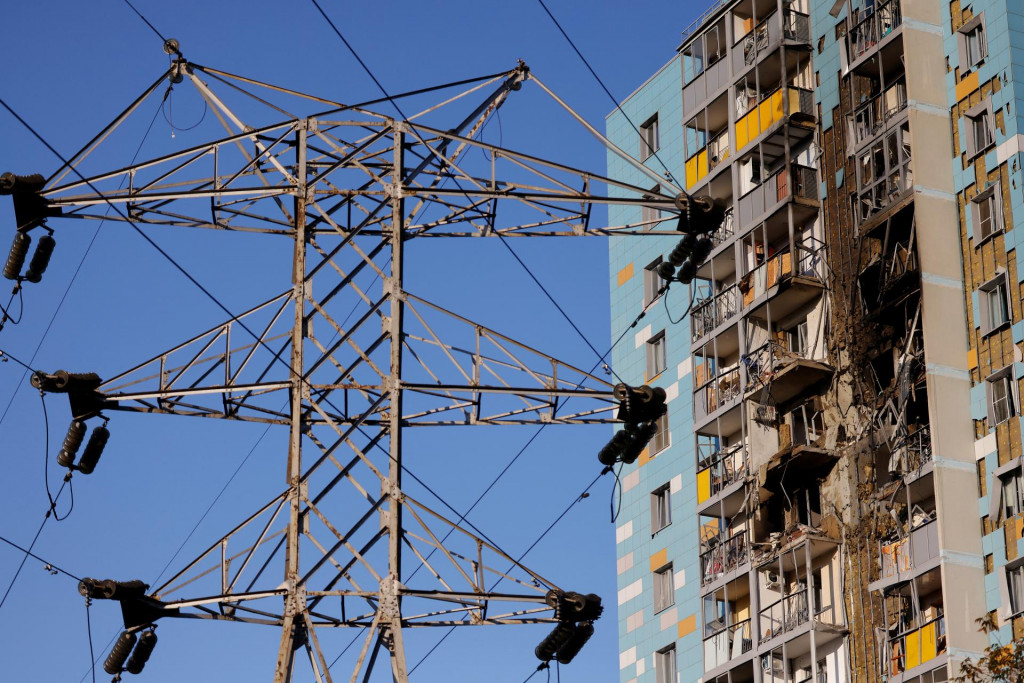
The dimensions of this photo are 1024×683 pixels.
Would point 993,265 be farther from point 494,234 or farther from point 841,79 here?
point 494,234

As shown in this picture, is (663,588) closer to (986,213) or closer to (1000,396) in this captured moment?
(1000,396)

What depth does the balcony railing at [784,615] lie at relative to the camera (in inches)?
2288

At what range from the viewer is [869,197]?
59062mm

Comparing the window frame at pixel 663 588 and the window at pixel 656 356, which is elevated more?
the window at pixel 656 356

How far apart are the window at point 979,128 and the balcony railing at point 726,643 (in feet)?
52.2

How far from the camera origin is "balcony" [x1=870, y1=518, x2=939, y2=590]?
171ft

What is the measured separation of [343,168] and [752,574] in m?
26.6

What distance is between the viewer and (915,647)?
172 ft

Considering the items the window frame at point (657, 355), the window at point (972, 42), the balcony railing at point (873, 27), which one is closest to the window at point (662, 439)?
the window frame at point (657, 355)

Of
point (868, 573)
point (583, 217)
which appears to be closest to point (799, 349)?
point (868, 573)

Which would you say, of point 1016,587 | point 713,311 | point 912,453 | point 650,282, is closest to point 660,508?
point 713,311

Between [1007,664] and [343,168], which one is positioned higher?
[343,168]

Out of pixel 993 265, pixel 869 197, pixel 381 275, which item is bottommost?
pixel 381 275

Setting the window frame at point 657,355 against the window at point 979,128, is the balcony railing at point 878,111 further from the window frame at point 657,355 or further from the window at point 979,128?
the window frame at point 657,355
